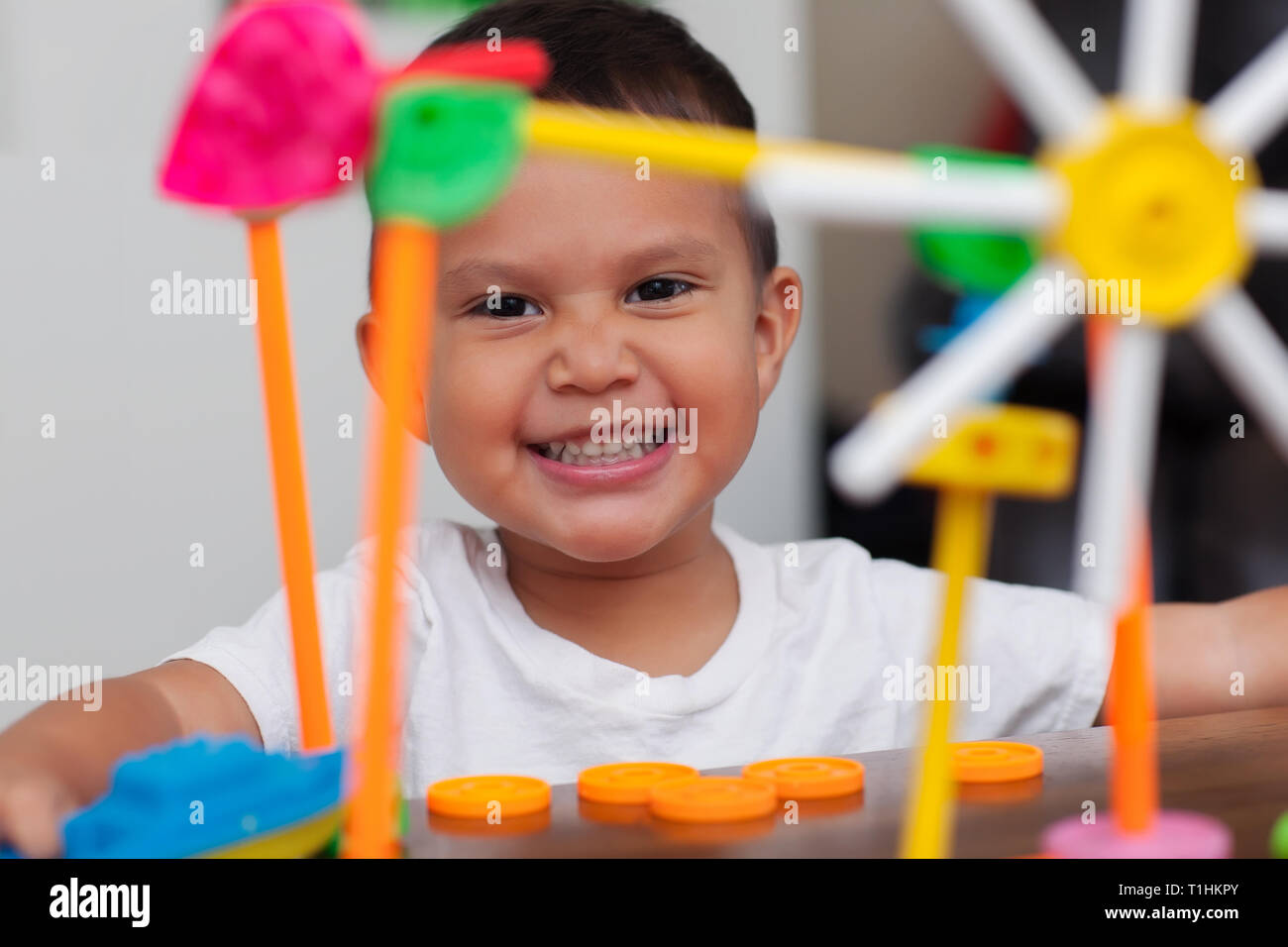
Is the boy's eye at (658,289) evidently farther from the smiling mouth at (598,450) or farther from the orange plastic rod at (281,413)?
the orange plastic rod at (281,413)

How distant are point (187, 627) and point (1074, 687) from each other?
97 centimetres

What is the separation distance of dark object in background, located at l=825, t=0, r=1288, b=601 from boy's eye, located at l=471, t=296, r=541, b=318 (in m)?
0.91

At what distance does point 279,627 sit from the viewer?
0.78 metres

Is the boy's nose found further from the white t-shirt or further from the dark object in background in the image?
the dark object in background

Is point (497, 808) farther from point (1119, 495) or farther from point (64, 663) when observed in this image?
point (64, 663)

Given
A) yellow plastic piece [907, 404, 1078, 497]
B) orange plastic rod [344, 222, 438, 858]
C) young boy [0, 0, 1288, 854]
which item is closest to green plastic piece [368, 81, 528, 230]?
orange plastic rod [344, 222, 438, 858]

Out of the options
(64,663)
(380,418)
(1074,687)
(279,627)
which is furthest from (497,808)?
(64,663)

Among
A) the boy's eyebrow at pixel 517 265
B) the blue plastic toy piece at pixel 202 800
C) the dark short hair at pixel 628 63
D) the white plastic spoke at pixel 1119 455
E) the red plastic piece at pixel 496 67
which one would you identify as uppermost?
the dark short hair at pixel 628 63

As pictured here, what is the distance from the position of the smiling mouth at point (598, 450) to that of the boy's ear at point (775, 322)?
0.14 meters

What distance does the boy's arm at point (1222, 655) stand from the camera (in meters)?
0.72

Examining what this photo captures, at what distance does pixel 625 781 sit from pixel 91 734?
8.6 inches

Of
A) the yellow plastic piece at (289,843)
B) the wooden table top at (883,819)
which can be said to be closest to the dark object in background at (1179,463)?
the wooden table top at (883,819)

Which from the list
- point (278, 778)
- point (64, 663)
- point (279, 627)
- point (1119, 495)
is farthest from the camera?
point (64, 663)

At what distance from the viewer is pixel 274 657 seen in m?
0.77
